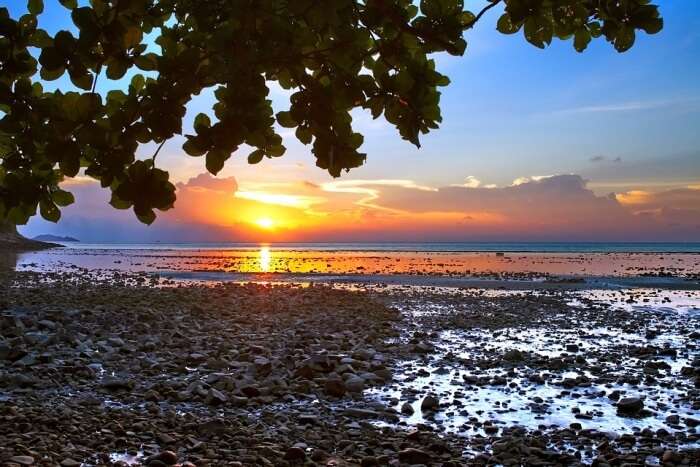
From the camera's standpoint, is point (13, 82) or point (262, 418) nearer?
point (13, 82)

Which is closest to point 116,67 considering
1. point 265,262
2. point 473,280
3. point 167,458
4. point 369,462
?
point 167,458

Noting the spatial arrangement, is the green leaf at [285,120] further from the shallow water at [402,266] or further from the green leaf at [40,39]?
the shallow water at [402,266]

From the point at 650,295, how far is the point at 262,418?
67.3 feet

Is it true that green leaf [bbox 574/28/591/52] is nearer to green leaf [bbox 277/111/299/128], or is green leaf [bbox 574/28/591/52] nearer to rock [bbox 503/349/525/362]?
green leaf [bbox 277/111/299/128]

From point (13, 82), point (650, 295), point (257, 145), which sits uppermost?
point (13, 82)

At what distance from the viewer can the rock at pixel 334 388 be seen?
22.5ft

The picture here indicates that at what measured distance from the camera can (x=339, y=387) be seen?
6.92 meters

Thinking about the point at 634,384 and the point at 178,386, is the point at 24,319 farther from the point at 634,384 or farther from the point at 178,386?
the point at 634,384

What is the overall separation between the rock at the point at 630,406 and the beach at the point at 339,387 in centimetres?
2

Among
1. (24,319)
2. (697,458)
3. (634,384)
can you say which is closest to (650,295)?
(634,384)

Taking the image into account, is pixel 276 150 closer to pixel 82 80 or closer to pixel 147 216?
pixel 147 216

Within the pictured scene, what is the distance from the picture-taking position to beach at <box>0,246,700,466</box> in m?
4.90

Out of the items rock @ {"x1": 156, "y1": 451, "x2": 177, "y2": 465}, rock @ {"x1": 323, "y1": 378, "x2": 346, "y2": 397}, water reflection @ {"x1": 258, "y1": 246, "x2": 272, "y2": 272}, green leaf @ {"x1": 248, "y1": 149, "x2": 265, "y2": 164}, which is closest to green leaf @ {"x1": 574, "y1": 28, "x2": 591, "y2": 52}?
green leaf @ {"x1": 248, "y1": 149, "x2": 265, "y2": 164}

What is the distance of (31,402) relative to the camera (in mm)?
5824
